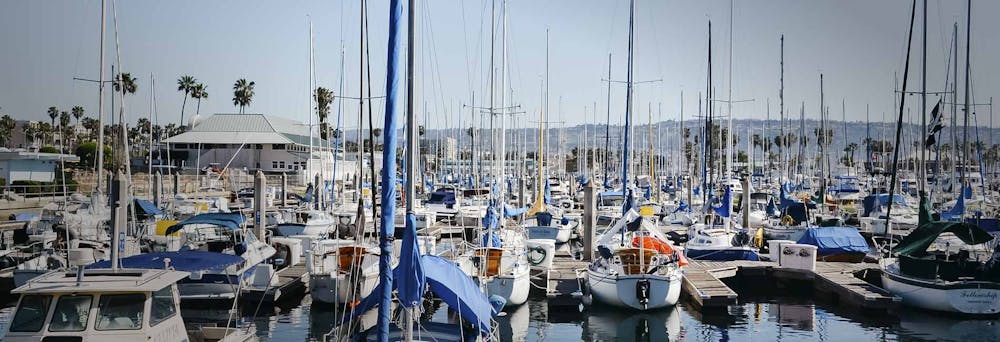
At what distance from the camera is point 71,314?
43.5 ft

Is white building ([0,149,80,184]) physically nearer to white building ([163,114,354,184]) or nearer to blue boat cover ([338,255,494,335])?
white building ([163,114,354,184])

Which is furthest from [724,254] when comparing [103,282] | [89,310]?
[89,310]

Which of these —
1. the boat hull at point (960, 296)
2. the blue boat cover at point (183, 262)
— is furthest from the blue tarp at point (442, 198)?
the blue boat cover at point (183, 262)

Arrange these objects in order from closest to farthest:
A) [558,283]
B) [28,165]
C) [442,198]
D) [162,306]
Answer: [162,306], [558,283], [442,198], [28,165]

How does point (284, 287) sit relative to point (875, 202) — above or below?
below

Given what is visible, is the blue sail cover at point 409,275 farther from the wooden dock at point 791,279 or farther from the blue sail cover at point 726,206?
the blue sail cover at point 726,206

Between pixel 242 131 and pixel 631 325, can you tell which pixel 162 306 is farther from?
pixel 242 131

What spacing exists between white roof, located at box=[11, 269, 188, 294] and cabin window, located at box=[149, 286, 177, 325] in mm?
218

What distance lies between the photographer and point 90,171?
259ft

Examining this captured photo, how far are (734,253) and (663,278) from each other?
37.3ft

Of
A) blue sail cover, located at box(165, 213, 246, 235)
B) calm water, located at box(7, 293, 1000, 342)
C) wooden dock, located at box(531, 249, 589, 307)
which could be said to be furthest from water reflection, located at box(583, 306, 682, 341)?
blue sail cover, located at box(165, 213, 246, 235)

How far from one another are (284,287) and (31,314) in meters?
15.3

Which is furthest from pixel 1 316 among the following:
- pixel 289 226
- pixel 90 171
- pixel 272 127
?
pixel 272 127

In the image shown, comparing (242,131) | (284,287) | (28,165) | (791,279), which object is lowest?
(791,279)
